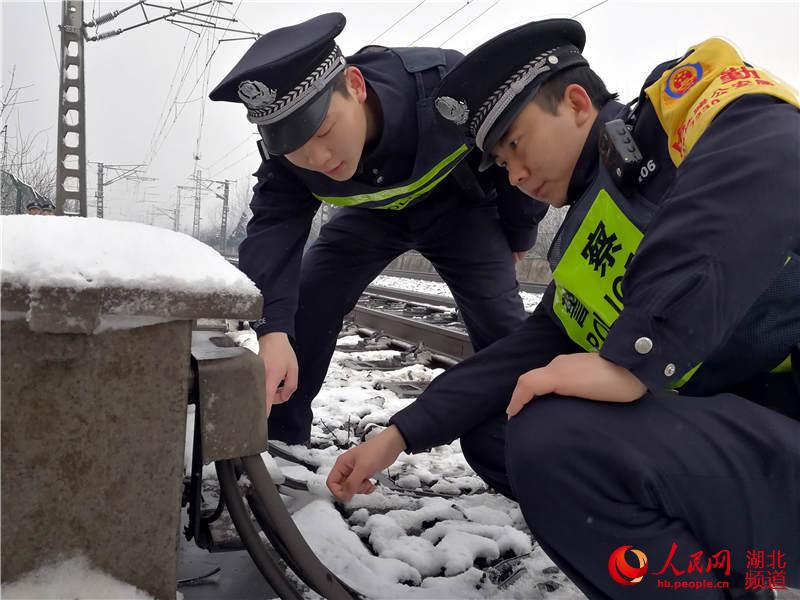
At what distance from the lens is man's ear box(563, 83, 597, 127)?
5.82ft

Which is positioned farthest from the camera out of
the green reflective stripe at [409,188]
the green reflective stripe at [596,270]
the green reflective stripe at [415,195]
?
the green reflective stripe at [415,195]

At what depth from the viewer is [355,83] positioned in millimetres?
2457

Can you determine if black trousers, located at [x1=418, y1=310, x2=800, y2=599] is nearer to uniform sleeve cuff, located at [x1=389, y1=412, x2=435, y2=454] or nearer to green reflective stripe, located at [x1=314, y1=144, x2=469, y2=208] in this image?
uniform sleeve cuff, located at [x1=389, y1=412, x2=435, y2=454]

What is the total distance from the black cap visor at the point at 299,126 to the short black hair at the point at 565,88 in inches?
32.1

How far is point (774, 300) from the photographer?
4.63ft

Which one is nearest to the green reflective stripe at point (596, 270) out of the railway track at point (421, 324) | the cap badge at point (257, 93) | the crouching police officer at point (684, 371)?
the crouching police officer at point (684, 371)

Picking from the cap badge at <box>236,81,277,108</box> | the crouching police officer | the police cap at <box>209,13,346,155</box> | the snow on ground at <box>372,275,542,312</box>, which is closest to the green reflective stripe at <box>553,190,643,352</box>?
the crouching police officer

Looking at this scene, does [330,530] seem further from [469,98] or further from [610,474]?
[469,98]

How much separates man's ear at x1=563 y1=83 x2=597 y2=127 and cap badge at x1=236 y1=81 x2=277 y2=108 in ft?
3.40

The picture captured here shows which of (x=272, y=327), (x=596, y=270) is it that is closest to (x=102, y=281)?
(x=596, y=270)

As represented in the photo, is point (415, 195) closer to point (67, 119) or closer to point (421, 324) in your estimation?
point (421, 324)

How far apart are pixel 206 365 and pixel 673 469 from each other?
1034 mm

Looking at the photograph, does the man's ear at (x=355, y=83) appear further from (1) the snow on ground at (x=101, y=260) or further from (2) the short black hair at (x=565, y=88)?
(1) the snow on ground at (x=101, y=260)

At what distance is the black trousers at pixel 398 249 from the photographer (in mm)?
3023
